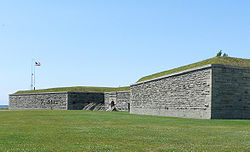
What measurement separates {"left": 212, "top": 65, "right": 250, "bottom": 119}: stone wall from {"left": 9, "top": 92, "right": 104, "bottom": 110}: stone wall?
2828cm

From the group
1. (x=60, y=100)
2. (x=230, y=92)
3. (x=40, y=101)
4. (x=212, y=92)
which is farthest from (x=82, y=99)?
(x=230, y=92)

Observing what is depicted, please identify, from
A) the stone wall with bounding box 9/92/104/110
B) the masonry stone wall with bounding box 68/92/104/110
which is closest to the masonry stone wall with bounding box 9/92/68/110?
the stone wall with bounding box 9/92/104/110

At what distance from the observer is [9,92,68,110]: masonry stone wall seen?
45.6 metres

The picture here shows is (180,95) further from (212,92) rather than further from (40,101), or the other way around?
(40,101)

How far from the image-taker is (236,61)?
2284 cm

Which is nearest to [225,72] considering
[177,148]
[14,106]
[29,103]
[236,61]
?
[236,61]

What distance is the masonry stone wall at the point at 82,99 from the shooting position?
44406 millimetres

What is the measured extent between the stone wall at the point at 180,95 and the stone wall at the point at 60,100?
47.0ft

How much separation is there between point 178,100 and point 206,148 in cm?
1756

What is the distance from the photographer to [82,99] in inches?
1785

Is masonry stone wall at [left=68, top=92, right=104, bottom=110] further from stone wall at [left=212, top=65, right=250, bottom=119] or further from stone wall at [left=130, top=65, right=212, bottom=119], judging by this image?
stone wall at [left=212, top=65, right=250, bottom=119]

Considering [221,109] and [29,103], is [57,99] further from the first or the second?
[221,109]

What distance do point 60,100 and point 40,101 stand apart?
5.19 m

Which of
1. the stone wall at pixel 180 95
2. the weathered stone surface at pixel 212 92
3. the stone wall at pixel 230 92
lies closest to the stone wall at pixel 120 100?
the stone wall at pixel 180 95
